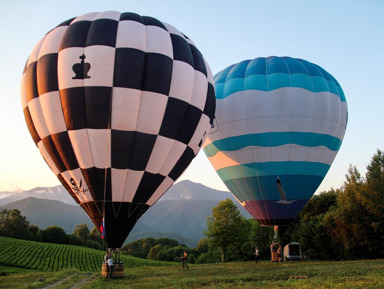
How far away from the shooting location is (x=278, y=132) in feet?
66.8

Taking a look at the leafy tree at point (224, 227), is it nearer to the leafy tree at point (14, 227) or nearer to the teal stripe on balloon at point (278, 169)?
the teal stripe on balloon at point (278, 169)

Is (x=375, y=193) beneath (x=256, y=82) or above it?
beneath

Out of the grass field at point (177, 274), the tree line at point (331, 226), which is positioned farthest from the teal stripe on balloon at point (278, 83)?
the grass field at point (177, 274)

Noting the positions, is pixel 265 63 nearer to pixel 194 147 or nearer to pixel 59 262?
pixel 194 147

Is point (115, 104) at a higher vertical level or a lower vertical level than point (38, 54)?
lower

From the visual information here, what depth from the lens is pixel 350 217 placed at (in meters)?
24.6

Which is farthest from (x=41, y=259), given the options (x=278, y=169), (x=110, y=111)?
(x=110, y=111)

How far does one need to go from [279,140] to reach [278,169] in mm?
1722

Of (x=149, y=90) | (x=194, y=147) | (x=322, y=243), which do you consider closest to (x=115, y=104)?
A: (x=149, y=90)

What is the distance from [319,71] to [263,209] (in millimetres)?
9499

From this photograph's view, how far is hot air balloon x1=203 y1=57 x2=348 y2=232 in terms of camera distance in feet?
67.1

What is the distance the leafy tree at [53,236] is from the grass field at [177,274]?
27335 mm

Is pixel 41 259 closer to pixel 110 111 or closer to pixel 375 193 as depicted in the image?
pixel 110 111

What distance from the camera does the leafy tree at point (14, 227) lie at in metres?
79.4
